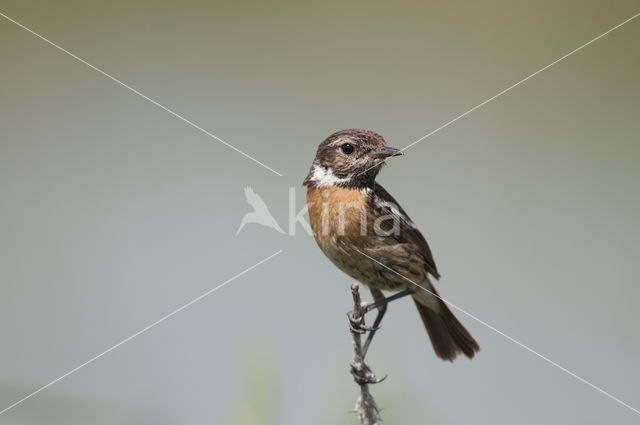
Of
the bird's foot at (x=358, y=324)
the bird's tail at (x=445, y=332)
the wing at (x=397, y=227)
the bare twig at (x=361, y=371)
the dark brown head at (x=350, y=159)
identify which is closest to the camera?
the bare twig at (x=361, y=371)

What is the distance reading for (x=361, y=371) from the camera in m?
2.24

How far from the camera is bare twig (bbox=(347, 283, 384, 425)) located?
209 cm

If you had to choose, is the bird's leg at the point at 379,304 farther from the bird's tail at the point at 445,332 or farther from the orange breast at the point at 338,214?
the orange breast at the point at 338,214

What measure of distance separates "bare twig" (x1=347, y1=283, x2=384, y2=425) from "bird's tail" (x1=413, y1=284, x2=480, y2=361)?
793 mm

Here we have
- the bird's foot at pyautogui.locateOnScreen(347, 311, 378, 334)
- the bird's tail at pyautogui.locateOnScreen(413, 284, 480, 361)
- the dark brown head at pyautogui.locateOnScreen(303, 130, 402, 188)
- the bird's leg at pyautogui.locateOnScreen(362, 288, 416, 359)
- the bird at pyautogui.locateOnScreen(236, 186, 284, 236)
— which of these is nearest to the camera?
the bird's foot at pyautogui.locateOnScreen(347, 311, 378, 334)

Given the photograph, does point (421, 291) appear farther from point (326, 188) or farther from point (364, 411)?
point (364, 411)

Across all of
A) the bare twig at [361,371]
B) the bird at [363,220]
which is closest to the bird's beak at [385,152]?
the bird at [363,220]

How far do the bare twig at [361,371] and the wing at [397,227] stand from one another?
1.29 ft

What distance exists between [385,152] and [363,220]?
0.30 meters

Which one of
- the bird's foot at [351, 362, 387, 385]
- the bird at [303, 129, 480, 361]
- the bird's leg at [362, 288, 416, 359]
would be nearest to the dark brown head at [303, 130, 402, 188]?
the bird at [303, 129, 480, 361]

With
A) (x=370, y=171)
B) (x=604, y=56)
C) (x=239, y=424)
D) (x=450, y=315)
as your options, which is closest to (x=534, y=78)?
(x=604, y=56)

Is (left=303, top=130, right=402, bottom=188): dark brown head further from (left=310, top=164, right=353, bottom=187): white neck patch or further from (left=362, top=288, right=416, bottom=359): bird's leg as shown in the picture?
(left=362, top=288, right=416, bottom=359): bird's leg

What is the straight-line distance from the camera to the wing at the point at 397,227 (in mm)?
2662

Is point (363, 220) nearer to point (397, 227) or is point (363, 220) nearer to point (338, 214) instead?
point (338, 214)
